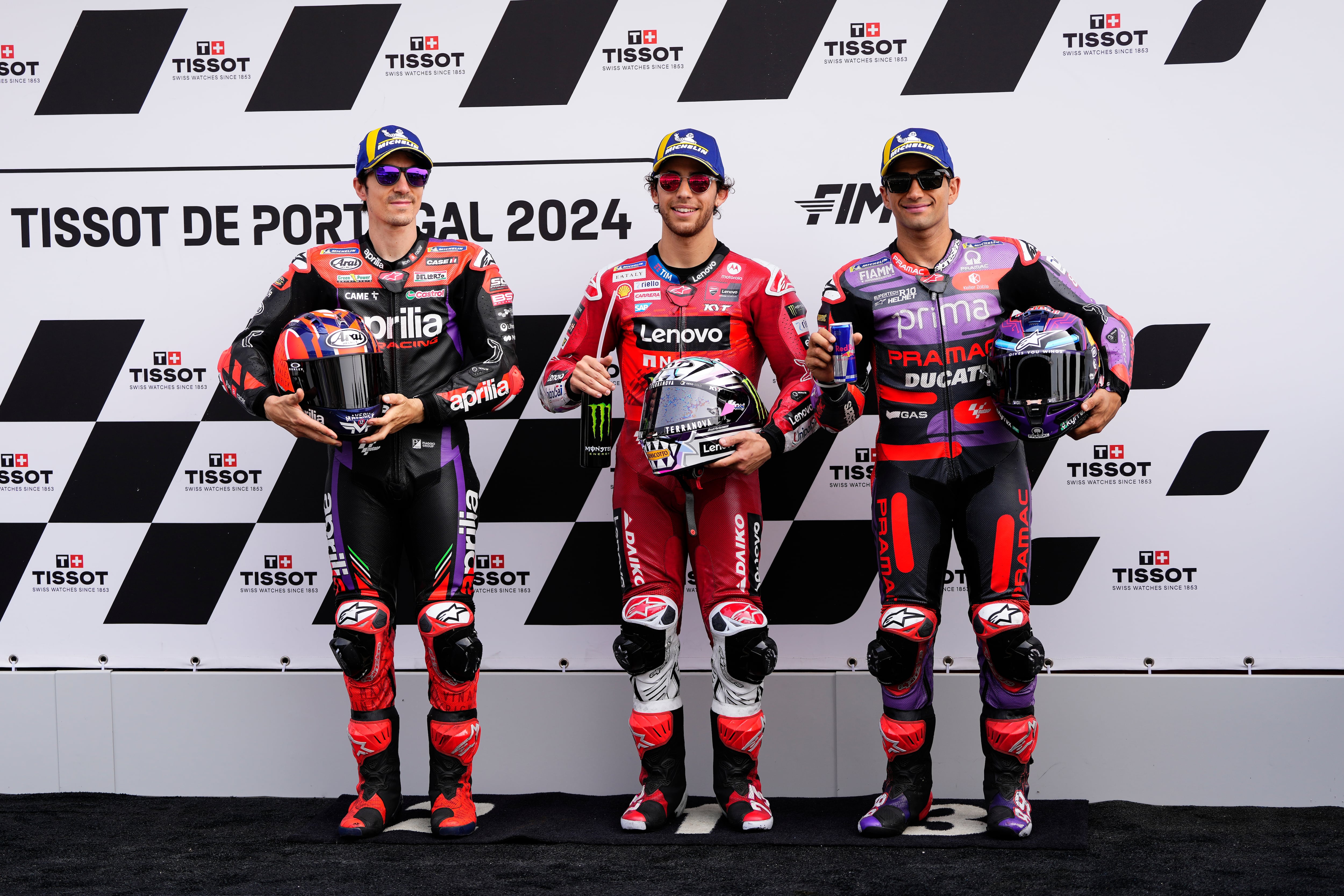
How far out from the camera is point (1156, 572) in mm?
3842

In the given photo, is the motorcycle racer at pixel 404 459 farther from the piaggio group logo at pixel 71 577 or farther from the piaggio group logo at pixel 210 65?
the piaggio group logo at pixel 71 577

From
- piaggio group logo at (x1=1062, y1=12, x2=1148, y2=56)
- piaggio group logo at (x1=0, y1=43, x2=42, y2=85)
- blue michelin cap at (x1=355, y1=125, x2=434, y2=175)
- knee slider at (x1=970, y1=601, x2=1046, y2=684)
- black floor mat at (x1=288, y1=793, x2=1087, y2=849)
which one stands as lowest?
black floor mat at (x1=288, y1=793, x2=1087, y2=849)

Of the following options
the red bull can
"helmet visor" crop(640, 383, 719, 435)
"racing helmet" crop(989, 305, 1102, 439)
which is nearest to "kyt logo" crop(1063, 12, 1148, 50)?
"racing helmet" crop(989, 305, 1102, 439)

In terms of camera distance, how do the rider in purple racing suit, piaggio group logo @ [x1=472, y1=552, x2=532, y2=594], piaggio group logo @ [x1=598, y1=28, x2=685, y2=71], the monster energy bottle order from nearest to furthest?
the rider in purple racing suit
the monster energy bottle
piaggio group logo @ [x1=598, y1=28, x2=685, y2=71]
piaggio group logo @ [x1=472, y1=552, x2=532, y2=594]

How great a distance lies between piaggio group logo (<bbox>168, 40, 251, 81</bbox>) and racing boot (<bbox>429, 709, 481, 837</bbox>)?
7.67 feet

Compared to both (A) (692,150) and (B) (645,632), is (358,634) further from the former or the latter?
(A) (692,150)

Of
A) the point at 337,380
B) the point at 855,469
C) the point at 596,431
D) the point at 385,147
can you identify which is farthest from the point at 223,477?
the point at 855,469

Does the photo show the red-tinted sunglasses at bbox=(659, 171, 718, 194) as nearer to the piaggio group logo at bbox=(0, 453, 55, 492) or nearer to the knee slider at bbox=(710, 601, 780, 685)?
the knee slider at bbox=(710, 601, 780, 685)

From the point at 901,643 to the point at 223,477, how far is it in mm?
2447

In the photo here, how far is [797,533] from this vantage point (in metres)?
3.95

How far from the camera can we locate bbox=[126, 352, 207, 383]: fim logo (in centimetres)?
407

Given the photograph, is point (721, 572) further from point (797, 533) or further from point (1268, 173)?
point (1268, 173)

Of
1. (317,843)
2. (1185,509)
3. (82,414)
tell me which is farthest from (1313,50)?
(82,414)

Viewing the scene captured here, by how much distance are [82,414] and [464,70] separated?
184 cm
